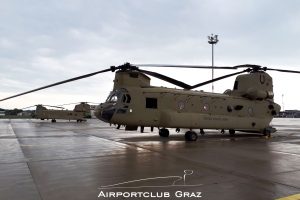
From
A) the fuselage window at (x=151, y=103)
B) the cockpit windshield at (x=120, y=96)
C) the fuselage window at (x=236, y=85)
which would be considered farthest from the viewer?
the fuselage window at (x=236, y=85)

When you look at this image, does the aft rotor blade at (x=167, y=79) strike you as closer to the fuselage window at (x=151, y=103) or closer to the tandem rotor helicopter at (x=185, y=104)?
the tandem rotor helicopter at (x=185, y=104)

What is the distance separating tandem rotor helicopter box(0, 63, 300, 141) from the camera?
60.6ft

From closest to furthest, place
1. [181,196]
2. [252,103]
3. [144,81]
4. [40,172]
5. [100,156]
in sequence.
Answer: [181,196], [40,172], [100,156], [144,81], [252,103]

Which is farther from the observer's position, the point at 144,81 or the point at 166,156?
the point at 144,81

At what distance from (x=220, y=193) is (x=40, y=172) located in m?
5.17

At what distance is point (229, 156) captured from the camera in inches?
486

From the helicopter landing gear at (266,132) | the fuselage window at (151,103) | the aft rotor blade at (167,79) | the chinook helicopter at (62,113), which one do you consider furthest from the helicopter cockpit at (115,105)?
the chinook helicopter at (62,113)

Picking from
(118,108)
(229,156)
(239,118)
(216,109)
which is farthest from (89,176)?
(239,118)

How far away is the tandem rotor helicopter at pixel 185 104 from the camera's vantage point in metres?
18.5

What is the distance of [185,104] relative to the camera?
20.0 m

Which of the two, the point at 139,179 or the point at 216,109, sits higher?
the point at 216,109

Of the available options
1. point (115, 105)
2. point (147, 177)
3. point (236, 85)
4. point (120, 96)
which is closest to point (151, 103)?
point (120, 96)

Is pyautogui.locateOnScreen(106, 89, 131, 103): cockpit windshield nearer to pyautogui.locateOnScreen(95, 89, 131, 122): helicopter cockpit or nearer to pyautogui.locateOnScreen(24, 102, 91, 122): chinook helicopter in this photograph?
pyautogui.locateOnScreen(95, 89, 131, 122): helicopter cockpit

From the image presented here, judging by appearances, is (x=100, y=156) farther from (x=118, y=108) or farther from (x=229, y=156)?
(x=118, y=108)
